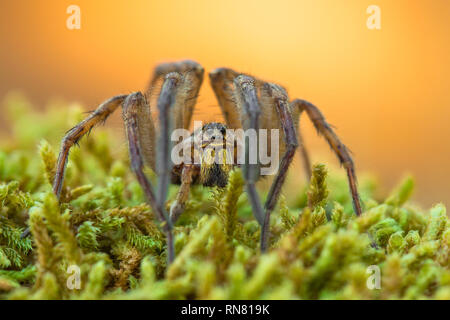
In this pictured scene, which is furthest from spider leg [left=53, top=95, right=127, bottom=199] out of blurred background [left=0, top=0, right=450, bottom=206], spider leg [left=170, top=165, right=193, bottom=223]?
blurred background [left=0, top=0, right=450, bottom=206]

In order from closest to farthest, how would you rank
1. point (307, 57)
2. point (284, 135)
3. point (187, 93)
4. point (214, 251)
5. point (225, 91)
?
point (214, 251)
point (284, 135)
point (187, 93)
point (225, 91)
point (307, 57)

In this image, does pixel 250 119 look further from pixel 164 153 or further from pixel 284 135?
pixel 164 153

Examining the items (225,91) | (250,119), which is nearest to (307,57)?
(225,91)

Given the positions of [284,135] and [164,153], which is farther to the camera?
[284,135]

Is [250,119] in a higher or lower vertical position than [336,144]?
higher

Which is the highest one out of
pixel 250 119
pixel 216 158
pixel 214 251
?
pixel 250 119

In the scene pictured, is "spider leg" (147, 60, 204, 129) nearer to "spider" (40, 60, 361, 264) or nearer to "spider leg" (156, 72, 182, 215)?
"spider" (40, 60, 361, 264)

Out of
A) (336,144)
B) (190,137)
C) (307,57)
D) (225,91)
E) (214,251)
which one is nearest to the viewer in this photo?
(214,251)

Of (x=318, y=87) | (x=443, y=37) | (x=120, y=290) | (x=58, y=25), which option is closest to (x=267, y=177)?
(x=120, y=290)
